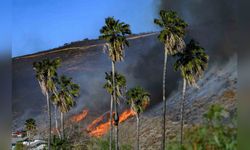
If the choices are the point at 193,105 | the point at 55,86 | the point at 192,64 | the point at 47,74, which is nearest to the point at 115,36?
the point at 47,74

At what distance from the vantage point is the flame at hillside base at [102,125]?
1088 cm

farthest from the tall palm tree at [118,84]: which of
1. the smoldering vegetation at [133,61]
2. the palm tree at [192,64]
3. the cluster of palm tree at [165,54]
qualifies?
the palm tree at [192,64]

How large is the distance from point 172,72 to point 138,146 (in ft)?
4.93

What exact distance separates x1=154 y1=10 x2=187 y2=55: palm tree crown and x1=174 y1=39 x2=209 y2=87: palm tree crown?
15 cm

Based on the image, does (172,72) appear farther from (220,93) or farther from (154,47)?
(220,93)

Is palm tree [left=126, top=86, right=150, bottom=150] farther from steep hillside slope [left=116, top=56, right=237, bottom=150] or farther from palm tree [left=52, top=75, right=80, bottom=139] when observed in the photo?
palm tree [left=52, top=75, right=80, bottom=139]

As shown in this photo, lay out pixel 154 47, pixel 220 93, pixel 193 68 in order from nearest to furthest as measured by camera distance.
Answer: pixel 220 93
pixel 193 68
pixel 154 47

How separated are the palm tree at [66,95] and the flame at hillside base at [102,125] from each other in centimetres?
77

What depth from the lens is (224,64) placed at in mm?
8836

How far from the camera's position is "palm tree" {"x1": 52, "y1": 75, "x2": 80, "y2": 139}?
38.5 feet

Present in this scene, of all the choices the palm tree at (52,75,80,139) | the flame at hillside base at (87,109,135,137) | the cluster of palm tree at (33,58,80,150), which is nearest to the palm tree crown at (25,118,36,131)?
the cluster of palm tree at (33,58,80,150)

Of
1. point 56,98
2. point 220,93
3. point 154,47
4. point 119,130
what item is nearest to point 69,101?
point 56,98

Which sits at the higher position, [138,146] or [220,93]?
[220,93]

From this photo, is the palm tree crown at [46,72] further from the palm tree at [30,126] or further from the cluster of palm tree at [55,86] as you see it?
the palm tree at [30,126]
